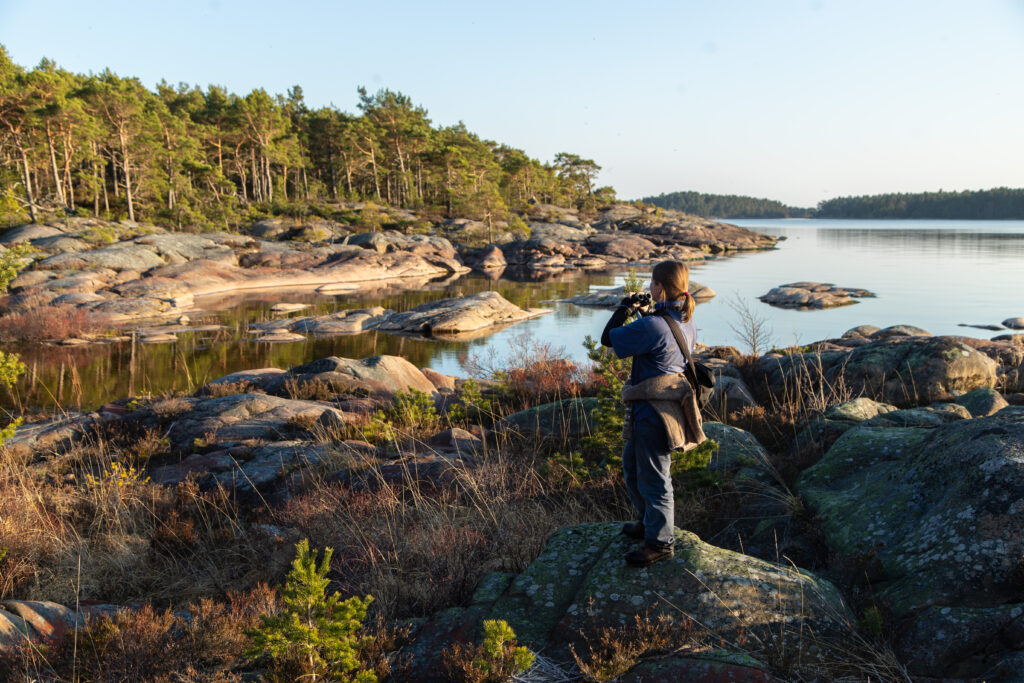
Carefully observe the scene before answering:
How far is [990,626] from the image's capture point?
3186mm

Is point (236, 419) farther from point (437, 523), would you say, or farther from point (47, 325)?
point (47, 325)

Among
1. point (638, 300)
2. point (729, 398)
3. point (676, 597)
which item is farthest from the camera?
point (729, 398)

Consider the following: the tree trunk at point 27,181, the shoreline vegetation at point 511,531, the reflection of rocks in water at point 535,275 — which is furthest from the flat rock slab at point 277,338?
the tree trunk at point 27,181

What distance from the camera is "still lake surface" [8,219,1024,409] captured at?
1859 cm

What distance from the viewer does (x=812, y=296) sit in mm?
34625

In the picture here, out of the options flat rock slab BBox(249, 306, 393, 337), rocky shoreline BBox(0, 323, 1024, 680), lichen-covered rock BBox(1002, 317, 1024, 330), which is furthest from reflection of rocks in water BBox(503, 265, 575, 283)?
rocky shoreline BBox(0, 323, 1024, 680)

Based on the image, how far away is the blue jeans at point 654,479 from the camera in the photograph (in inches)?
155

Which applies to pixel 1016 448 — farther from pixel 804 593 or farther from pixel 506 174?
pixel 506 174

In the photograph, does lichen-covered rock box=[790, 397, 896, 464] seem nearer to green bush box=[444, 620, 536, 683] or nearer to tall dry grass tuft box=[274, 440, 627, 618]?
tall dry grass tuft box=[274, 440, 627, 618]

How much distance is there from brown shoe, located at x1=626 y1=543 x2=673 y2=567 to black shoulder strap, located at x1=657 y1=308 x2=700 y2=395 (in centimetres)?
105

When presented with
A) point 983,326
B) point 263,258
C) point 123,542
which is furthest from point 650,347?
point 263,258

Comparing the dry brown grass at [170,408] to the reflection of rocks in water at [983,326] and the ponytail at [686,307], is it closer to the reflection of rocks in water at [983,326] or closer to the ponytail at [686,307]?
the ponytail at [686,307]

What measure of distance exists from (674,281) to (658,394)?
761 millimetres

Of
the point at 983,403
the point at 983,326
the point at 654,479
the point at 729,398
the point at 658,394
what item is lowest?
the point at 983,326
